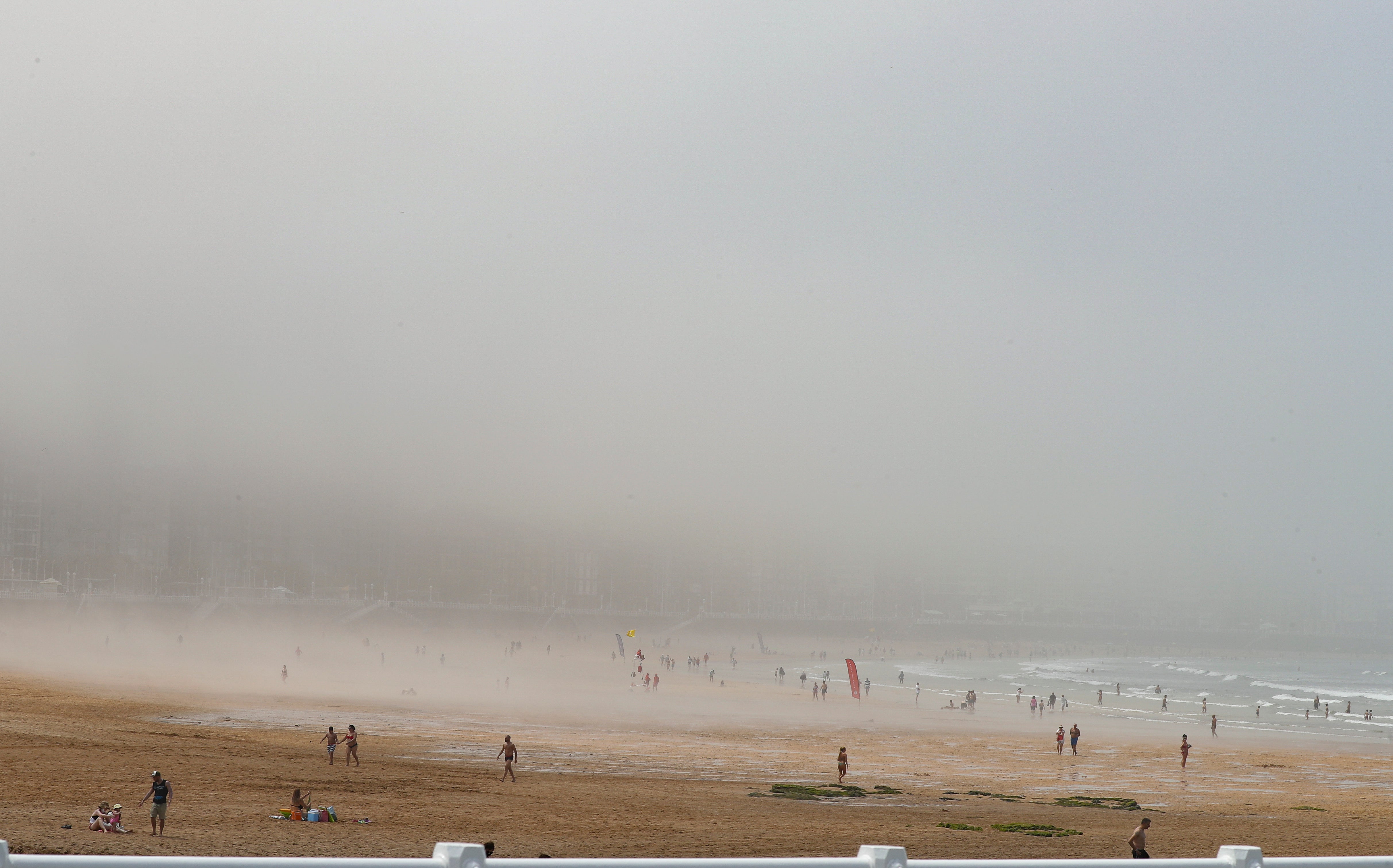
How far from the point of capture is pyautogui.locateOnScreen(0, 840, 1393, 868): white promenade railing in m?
4.31

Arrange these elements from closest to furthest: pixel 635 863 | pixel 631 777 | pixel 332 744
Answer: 1. pixel 635 863
2. pixel 332 744
3. pixel 631 777

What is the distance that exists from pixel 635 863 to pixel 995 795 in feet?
101

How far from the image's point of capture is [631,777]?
3278cm

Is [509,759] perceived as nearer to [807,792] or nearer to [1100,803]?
[807,792]

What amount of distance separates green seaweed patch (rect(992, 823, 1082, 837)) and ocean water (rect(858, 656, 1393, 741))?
47.9 meters

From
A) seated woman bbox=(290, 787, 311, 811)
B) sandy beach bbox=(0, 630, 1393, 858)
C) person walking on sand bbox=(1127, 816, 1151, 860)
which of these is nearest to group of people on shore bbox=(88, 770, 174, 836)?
sandy beach bbox=(0, 630, 1393, 858)

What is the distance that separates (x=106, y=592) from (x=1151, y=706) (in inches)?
6610

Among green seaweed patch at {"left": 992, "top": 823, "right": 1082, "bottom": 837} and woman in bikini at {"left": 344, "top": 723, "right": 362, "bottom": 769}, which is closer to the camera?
green seaweed patch at {"left": 992, "top": 823, "right": 1082, "bottom": 837}

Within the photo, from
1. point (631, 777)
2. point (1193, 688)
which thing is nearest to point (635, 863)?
point (631, 777)

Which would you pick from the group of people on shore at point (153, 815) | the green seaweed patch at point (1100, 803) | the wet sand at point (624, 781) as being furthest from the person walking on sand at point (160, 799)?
the green seaweed patch at point (1100, 803)

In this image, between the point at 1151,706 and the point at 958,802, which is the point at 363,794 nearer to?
the point at 958,802

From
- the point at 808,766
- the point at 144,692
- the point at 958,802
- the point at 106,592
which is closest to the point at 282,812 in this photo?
the point at 958,802

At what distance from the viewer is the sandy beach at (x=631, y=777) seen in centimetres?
2138

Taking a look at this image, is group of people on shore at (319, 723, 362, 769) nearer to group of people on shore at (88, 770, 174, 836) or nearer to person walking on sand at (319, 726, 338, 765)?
person walking on sand at (319, 726, 338, 765)
